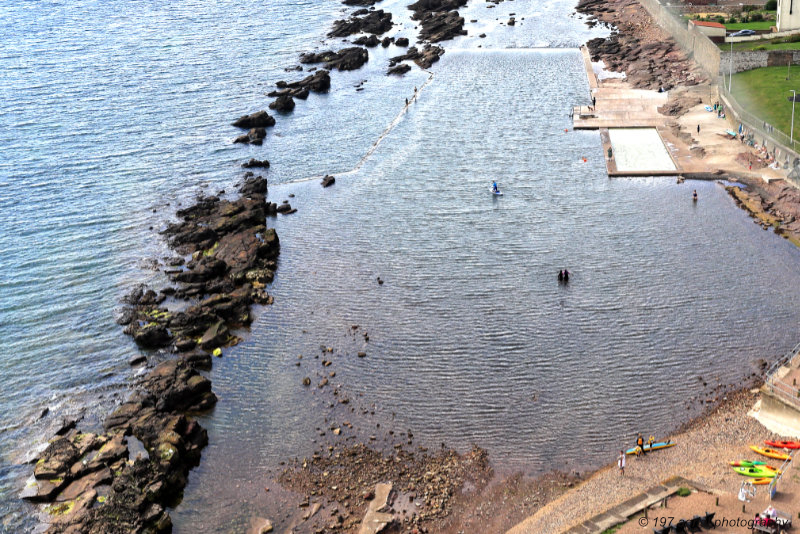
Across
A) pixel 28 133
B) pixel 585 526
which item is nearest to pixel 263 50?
pixel 28 133

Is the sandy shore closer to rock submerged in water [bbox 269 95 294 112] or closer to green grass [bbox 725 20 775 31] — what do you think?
rock submerged in water [bbox 269 95 294 112]

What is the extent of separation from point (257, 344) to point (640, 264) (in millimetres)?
28717

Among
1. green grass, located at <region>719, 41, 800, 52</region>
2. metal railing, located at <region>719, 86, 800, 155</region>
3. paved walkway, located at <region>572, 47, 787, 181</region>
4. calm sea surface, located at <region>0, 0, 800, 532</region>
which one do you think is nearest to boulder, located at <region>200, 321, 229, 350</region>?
calm sea surface, located at <region>0, 0, 800, 532</region>

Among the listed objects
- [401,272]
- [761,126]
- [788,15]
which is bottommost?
[401,272]

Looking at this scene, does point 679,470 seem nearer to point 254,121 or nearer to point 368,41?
point 254,121

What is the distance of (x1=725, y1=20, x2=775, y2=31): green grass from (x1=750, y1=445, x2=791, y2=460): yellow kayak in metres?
79.1

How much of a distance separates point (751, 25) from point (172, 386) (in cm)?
9134

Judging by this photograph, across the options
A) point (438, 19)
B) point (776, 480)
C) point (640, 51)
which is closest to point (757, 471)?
point (776, 480)

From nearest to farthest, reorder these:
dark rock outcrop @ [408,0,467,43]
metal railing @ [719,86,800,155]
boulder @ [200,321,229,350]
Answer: boulder @ [200,321,229,350] < metal railing @ [719,86,800,155] < dark rock outcrop @ [408,0,467,43]

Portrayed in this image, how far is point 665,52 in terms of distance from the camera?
11012 centimetres

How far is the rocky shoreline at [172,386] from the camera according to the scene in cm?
4216

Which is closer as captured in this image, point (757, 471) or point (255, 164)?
point (757, 471)

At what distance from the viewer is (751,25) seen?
108m

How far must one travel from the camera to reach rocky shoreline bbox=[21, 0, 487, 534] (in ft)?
138
